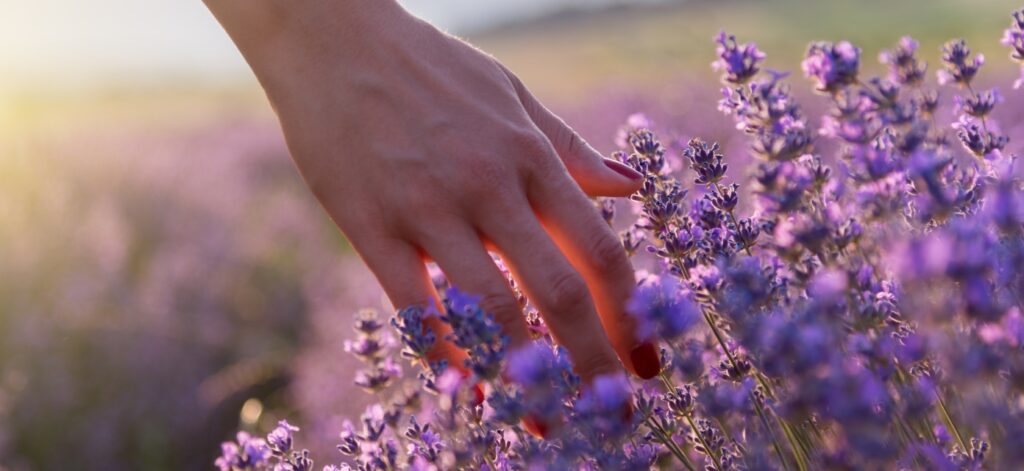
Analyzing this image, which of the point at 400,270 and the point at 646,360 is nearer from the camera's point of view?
the point at 646,360

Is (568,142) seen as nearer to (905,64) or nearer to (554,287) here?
(554,287)

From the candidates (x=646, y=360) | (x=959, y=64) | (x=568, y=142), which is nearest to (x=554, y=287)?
(x=646, y=360)

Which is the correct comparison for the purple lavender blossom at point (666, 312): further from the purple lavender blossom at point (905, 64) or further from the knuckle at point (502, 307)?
the purple lavender blossom at point (905, 64)

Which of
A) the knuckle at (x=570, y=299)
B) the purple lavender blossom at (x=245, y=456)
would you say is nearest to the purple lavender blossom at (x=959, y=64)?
the knuckle at (x=570, y=299)

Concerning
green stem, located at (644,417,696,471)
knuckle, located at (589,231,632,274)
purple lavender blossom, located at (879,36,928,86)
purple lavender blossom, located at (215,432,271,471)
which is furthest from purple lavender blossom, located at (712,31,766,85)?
purple lavender blossom, located at (215,432,271,471)

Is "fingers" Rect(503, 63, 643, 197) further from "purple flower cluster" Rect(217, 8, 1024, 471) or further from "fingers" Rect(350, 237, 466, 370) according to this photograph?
"fingers" Rect(350, 237, 466, 370)
